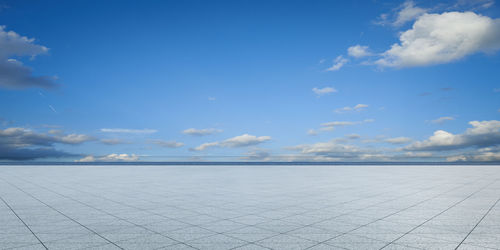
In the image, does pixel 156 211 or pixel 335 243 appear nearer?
pixel 335 243

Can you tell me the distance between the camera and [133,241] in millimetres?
5793

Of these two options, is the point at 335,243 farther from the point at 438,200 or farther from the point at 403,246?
the point at 438,200

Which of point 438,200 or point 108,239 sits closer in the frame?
point 108,239

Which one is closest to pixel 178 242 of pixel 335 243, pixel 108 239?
pixel 108 239

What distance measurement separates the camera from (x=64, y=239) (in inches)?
235

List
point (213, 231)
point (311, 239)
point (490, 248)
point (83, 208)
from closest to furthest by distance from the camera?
point (490, 248) → point (311, 239) → point (213, 231) → point (83, 208)

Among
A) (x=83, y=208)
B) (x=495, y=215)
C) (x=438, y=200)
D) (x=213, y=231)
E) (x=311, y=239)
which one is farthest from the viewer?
(x=438, y=200)

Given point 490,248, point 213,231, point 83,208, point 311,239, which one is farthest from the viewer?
point 83,208

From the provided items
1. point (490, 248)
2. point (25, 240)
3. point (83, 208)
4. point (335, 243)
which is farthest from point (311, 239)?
point (83, 208)

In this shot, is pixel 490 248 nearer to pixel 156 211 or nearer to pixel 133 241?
pixel 133 241

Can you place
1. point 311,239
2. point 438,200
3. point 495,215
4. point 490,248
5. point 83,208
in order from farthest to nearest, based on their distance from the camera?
point 438,200 < point 83,208 < point 495,215 < point 311,239 < point 490,248

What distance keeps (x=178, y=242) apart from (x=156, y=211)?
10.5ft

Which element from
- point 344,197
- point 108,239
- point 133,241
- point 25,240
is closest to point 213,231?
Result: point 133,241

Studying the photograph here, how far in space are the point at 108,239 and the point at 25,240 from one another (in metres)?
1.49
